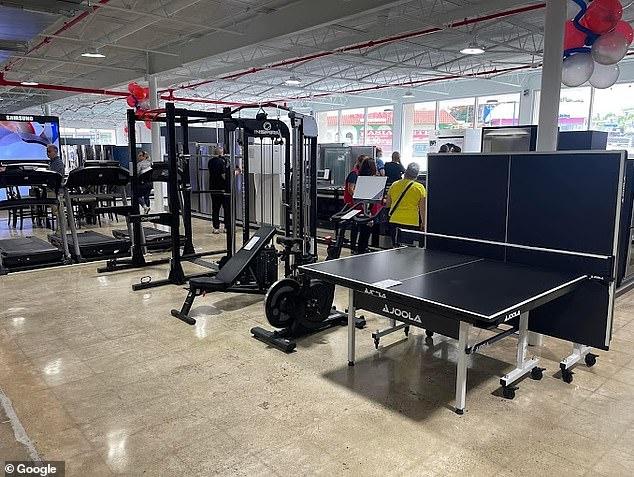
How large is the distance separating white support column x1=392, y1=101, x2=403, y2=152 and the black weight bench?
1405cm

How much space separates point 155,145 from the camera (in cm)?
1197

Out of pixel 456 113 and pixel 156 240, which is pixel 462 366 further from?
pixel 456 113

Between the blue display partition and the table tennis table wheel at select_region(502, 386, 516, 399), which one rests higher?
the blue display partition

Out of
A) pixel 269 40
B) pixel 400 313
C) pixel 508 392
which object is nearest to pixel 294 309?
Result: pixel 400 313

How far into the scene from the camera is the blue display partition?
11.8 feet

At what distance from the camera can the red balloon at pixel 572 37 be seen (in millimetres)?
4688

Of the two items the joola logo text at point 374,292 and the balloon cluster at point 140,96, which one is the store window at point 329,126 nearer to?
the balloon cluster at point 140,96

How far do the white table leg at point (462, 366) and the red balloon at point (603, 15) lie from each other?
3303 mm

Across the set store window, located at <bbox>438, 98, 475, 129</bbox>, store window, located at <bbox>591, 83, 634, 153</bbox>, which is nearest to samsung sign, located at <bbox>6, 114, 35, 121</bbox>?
store window, located at <bbox>438, 98, 475, 129</bbox>

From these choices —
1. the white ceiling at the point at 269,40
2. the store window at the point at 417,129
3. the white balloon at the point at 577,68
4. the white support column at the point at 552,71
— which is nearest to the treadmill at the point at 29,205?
the white ceiling at the point at 269,40

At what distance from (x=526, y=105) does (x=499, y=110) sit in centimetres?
132

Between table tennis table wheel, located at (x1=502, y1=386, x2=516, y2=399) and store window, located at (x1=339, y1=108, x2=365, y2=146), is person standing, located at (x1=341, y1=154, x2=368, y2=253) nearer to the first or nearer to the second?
table tennis table wheel, located at (x1=502, y1=386, x2=516, y2=399)

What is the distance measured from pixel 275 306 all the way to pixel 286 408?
1.19 meters

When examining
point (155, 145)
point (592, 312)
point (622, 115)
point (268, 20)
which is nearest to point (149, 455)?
point (592, 312)
